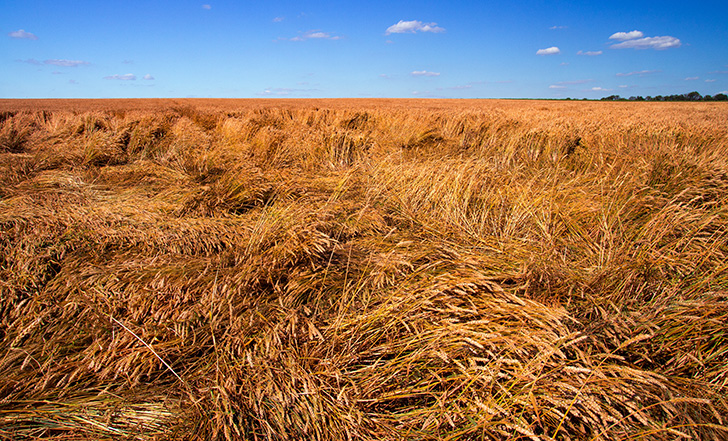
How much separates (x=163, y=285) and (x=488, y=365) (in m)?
1.48

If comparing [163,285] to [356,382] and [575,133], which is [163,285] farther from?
[575,133]

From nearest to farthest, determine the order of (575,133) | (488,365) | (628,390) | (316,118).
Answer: (628,390)
(488,365)
(575,133)
(316,118)

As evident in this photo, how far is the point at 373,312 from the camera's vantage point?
1387mm

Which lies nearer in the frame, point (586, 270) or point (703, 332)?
point (703, 332)

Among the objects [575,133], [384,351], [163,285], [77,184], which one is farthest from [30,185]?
[575,133]

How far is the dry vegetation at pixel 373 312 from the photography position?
3.35 feet

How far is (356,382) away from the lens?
1190 millimetres

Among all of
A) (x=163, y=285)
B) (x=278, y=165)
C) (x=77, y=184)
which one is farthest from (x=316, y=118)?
(x=163, y=285)

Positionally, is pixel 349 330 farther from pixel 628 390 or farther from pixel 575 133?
pixel 575 133

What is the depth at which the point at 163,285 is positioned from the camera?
1.63 meters

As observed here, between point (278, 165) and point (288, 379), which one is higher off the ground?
point (278, 165)

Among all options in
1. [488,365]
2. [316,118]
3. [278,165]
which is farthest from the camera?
[316,118]

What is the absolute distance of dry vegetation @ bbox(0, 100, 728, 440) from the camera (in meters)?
1.02

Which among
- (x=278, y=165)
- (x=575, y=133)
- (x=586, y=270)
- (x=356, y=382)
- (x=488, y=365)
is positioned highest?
(x=575, y=133)
